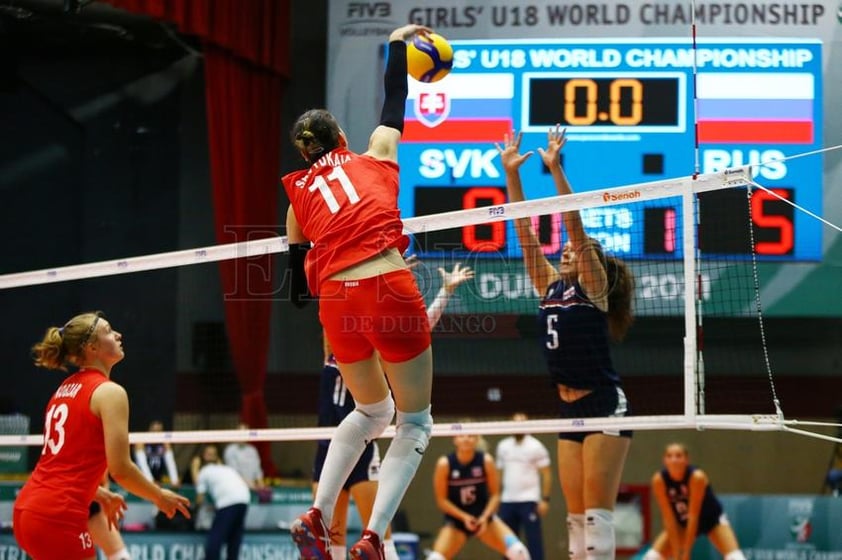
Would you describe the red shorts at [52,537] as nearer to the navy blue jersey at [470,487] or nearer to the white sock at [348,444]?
the white sock at [348,444]

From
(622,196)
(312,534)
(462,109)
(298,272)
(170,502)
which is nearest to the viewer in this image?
(312,534)

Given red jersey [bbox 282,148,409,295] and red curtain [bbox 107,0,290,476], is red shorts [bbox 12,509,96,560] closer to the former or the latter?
red jersey [bbox 282,148,409,295]

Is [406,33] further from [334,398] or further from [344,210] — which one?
[334,398]

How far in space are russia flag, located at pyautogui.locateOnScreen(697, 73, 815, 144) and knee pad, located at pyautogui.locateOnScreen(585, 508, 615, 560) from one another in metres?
6.57

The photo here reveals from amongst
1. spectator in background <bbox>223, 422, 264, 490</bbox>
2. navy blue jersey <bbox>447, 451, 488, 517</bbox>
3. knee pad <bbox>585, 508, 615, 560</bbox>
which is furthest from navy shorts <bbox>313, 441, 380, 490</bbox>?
spectator in background <bbox>223, 422, 264, 490</bbox>

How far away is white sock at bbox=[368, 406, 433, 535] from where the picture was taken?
5.39 metres

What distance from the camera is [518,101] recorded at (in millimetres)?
12781

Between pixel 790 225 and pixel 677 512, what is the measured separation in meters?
3.21

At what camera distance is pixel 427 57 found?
6.13m

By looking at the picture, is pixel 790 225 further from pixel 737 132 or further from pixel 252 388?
pixel 252 388

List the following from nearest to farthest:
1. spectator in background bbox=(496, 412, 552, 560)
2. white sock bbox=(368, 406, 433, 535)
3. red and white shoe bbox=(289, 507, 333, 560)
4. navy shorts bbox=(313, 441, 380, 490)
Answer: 1. red and white shoe bbox=(289, 507, 333, 560)
2. white sock bbox=(368, 406, 433, 535)
3. navy shorts bbox=(313, 441, 380, 490)
4. spectator in background bbox=(496, 412, 552, 560)

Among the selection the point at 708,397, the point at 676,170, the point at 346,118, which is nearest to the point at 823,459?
the point at 708,397

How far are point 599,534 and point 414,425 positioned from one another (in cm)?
187

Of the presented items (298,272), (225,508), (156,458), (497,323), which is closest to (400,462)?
(298,272)
